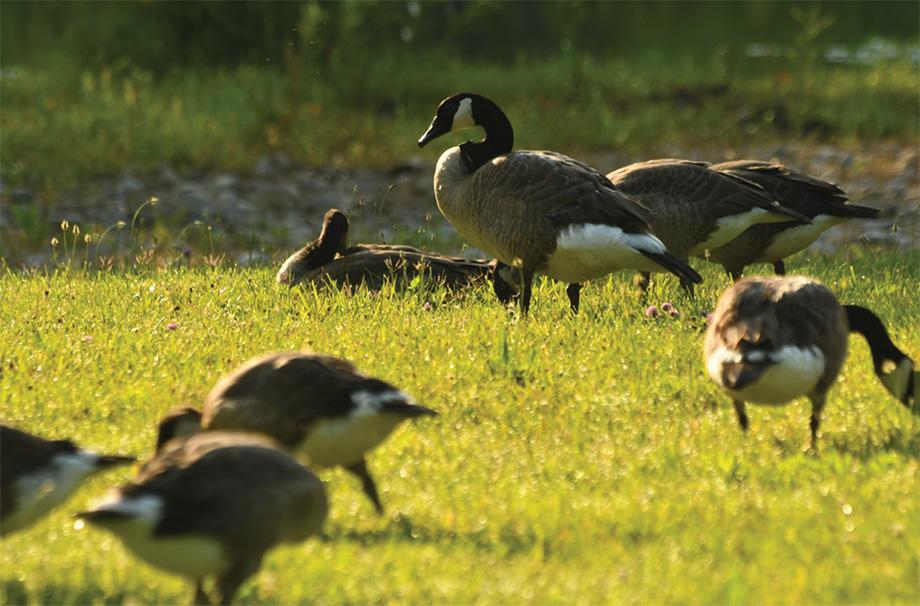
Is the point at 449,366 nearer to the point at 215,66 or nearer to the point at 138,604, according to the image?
the point at 138,604

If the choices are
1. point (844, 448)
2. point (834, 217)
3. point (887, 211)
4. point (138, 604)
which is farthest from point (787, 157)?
point (138, 604)

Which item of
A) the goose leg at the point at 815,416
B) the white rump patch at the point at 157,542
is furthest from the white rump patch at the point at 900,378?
the white rump patch at the point at 157,542

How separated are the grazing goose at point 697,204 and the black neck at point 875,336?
3.03 m

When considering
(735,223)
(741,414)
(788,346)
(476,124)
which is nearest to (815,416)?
(741,414)

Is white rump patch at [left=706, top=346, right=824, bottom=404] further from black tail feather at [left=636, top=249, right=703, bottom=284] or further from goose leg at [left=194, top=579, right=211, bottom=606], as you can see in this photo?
goose leg at [left=194, top=579, right=211, bottom=606]

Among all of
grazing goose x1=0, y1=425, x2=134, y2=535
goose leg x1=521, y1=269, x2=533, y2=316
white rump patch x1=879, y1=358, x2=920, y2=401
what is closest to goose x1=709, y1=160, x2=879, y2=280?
goose leg x1=521, y1=269, x2=533, y2=316

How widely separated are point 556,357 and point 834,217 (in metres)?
3.66

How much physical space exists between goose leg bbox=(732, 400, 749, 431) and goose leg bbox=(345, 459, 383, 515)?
222cm

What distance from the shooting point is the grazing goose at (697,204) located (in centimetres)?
1097

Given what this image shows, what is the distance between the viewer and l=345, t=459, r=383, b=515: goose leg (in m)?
6.41

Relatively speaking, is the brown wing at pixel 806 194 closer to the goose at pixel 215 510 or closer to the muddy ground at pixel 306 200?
the muddy ground at pixel 306 200

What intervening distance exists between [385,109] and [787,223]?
1129 centimetres

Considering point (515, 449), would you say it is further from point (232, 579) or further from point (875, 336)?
point (232, 579)

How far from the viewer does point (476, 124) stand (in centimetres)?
1171
